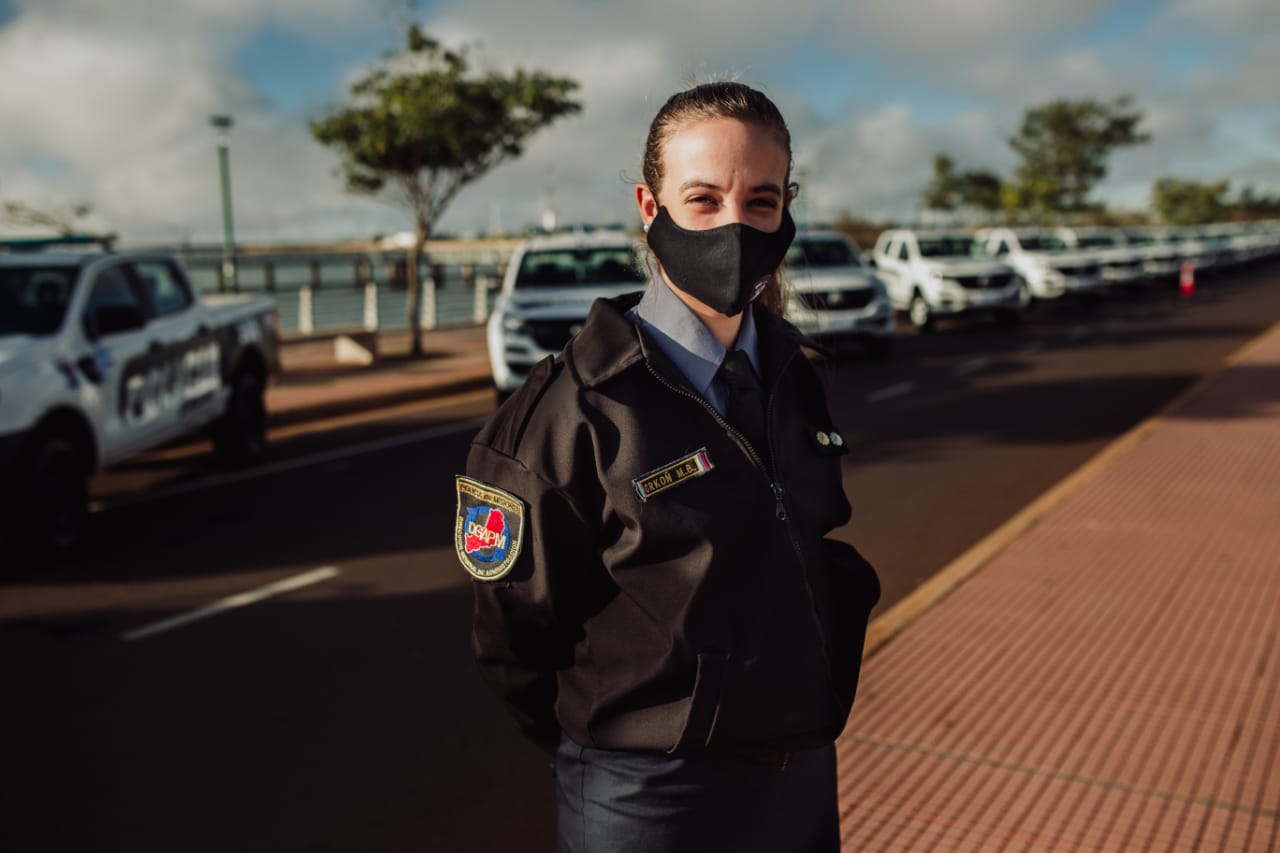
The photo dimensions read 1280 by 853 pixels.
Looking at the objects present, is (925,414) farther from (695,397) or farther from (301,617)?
(695,397)

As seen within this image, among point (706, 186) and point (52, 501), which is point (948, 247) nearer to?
point (52, 501)

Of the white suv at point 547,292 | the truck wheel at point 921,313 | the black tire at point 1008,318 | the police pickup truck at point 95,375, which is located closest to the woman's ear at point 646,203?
the police pickup truck at point 95,375

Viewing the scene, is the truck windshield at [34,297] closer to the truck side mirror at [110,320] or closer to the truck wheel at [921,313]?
the truck side mirror at [110,320]

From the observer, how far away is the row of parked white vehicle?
39.8ft

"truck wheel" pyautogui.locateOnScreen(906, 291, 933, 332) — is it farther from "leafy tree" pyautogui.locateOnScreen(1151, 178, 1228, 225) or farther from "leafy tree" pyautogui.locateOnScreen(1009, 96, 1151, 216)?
"leafy tree" pyautogui.locateOnScreen(1151, 178, 1228, 225)

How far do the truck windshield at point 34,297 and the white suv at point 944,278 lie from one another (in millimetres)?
18280

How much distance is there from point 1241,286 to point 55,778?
4131 centimetres

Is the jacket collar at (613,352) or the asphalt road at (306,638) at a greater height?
the jacket collar at (613,352)

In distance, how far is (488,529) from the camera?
1664 millimetres

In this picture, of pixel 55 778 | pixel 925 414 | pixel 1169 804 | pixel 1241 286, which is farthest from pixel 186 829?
pixel 1241 286

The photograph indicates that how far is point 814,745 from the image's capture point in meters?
1.71

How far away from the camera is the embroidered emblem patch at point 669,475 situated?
159 cm

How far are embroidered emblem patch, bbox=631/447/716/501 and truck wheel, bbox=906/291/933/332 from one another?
2293 centimetres

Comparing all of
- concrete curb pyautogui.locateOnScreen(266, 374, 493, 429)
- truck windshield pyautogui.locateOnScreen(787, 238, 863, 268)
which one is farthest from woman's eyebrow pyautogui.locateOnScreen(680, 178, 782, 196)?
truck windshield pyautogui.locateOnScreen(787, 238, 863, 268)
